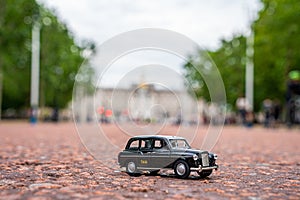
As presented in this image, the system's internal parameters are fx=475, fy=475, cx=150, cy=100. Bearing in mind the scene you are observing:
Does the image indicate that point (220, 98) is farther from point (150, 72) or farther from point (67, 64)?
point (67, 64)

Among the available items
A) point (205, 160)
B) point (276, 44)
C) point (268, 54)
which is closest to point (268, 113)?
point (276, 44)

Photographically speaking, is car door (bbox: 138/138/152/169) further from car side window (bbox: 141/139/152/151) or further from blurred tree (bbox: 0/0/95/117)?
blurred tree (bbox: 0/0/95/117)

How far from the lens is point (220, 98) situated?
699cm

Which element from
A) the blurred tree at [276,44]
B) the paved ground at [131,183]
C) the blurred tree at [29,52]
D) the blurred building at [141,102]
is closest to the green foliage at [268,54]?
the blurred tree at [276,44]

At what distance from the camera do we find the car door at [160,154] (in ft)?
18.4

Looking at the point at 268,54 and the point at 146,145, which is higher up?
the point at 268,54

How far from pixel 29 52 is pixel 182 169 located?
158ft

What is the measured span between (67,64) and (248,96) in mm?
19444

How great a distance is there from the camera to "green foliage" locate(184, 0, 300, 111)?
120 feet

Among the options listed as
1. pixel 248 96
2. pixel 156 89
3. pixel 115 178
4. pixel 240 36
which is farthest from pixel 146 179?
pixel 240 36

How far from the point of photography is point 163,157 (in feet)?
18.4

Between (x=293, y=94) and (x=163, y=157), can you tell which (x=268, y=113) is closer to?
(x=293, y=94)

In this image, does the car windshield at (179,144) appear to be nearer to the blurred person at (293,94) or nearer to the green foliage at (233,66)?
the blurred person at (293,94)

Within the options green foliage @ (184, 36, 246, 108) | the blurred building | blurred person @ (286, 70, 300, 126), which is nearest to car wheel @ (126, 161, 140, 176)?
the blurred building
